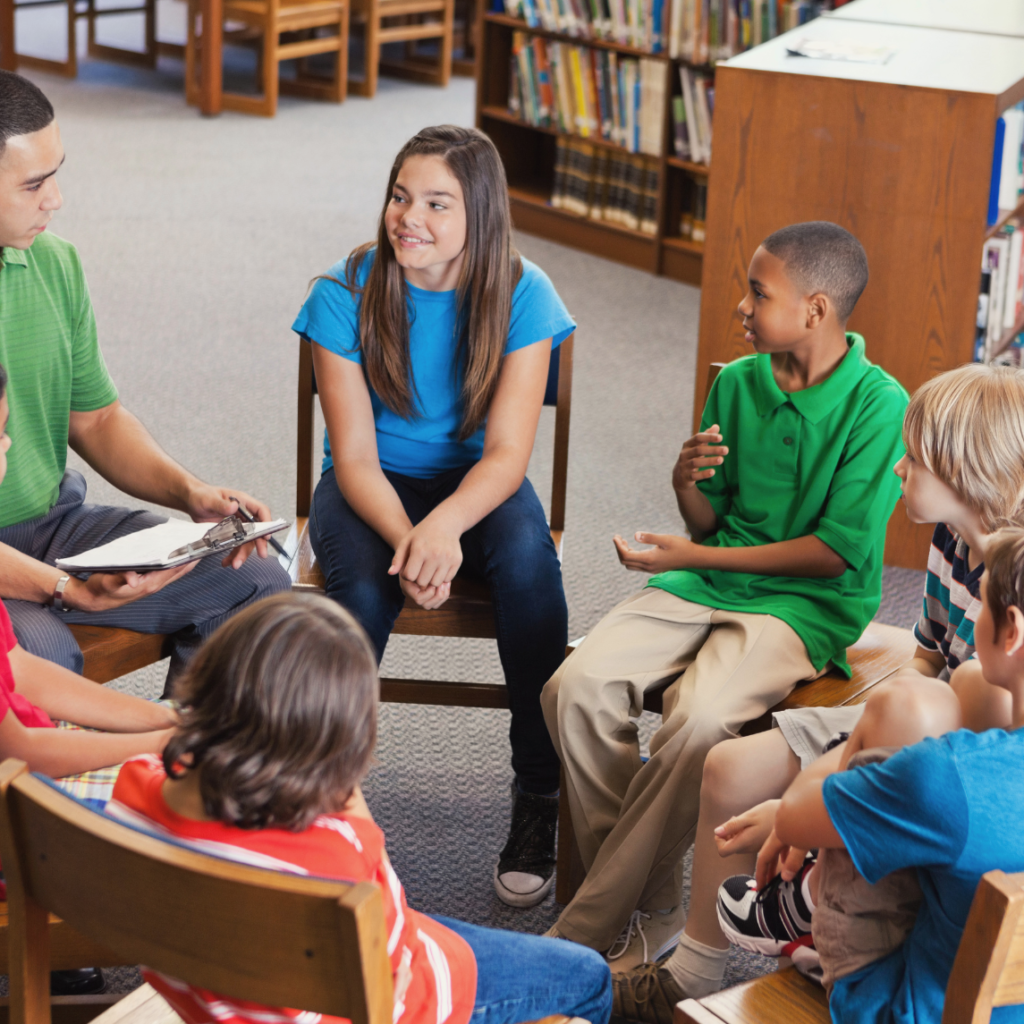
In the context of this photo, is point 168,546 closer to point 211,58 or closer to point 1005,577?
point 1005,577

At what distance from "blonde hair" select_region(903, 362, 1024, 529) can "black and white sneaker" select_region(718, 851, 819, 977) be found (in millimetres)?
427

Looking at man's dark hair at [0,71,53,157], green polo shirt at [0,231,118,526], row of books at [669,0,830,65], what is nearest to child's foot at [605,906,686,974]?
green polo shirt at [0,231,118,526]

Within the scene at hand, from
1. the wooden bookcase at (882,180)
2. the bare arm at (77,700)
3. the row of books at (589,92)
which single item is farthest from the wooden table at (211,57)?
the bare arm at (77,700)

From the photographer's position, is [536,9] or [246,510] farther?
[536,9]

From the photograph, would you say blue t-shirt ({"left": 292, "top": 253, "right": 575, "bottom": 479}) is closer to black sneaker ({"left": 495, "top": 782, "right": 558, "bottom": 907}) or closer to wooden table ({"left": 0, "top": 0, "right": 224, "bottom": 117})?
black sneaker ({"left": 495, "top": 782, "right": 558, "bottom": 907})

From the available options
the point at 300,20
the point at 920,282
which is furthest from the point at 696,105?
the point at 300,20

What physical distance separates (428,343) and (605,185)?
3.28m

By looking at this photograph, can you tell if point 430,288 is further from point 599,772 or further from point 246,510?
point 599,772

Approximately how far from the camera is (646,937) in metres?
1.68

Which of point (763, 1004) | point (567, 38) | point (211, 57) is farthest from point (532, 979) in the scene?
point (211, 57)

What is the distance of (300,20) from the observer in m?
6.62

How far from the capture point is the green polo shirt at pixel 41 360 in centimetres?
182

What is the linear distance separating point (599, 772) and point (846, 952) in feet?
1.91

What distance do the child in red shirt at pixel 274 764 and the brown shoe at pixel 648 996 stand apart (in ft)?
1.79
